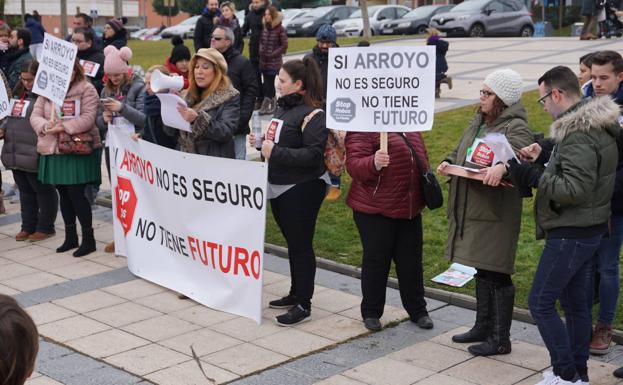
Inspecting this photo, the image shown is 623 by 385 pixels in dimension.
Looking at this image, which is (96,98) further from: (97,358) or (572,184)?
(572,184)

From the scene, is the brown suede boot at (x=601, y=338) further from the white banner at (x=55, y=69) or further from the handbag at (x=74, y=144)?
the white banner at (x=55, y=69)

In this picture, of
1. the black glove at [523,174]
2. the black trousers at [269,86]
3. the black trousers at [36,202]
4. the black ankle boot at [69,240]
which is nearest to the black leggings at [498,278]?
the black glove at [523,174]

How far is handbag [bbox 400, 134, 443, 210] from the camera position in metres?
6.24

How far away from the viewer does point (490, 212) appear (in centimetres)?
588

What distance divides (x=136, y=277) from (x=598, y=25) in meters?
19.4

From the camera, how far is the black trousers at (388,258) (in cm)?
645

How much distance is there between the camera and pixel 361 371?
583cm

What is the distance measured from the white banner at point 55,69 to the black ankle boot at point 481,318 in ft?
13.5

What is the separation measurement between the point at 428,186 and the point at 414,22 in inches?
1117

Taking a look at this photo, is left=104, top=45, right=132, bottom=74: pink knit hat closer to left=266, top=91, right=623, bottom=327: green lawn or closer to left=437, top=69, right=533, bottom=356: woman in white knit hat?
left=266, top=91, right=623, bottom=327: green lawn

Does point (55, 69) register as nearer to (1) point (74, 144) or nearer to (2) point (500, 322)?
(1) point (74, 144)

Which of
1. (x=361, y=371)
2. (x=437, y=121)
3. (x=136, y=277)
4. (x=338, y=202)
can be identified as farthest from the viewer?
(x=437, y=121)

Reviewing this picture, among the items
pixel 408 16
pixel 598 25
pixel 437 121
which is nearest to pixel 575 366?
pixel 437 121

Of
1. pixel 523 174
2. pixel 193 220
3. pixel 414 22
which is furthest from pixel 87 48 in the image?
pixel 414 22
